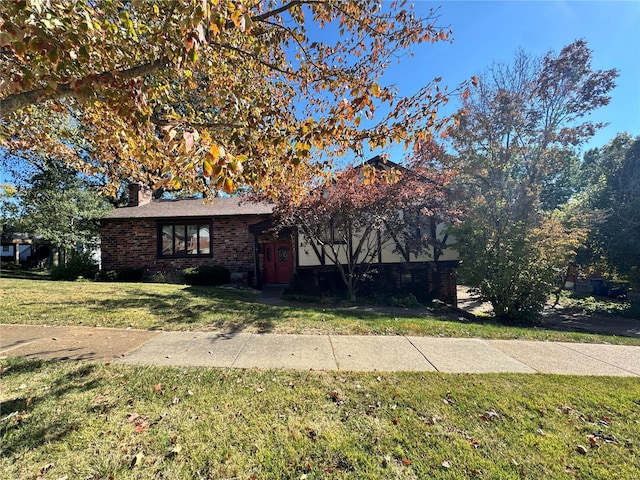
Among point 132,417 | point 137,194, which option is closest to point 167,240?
point 137,194

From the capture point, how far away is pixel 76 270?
15.0 m

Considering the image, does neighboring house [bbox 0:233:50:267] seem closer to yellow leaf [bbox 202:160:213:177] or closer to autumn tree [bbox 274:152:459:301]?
autumn tree [bbox 274:152:459:301]

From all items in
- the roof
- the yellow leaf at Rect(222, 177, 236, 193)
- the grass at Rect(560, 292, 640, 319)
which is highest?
the roof

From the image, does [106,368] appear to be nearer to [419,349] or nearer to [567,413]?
[419,349]

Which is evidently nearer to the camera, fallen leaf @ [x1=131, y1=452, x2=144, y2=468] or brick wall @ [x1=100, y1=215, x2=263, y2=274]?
fallen leaf @ [x1=131, y1=452, x2=144, y2=468]

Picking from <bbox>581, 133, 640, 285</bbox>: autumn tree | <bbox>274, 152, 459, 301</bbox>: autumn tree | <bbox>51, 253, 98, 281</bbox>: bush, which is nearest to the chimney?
<bbox>51, 253, 98, 281</bbox>: bush

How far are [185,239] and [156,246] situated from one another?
1492 mm

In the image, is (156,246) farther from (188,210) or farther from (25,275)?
(25,275)

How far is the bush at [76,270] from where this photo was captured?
1494 cm

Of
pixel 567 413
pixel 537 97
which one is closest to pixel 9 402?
pixel 567 413

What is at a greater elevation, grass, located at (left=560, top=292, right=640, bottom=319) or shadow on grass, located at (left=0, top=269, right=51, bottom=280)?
shadow on grass, located at (left=0, top=269, right=51, bottom=280)

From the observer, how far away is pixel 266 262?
655 inches

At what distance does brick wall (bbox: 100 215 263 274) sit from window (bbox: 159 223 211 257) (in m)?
0.32

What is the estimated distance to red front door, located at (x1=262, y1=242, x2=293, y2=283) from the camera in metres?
16.5
